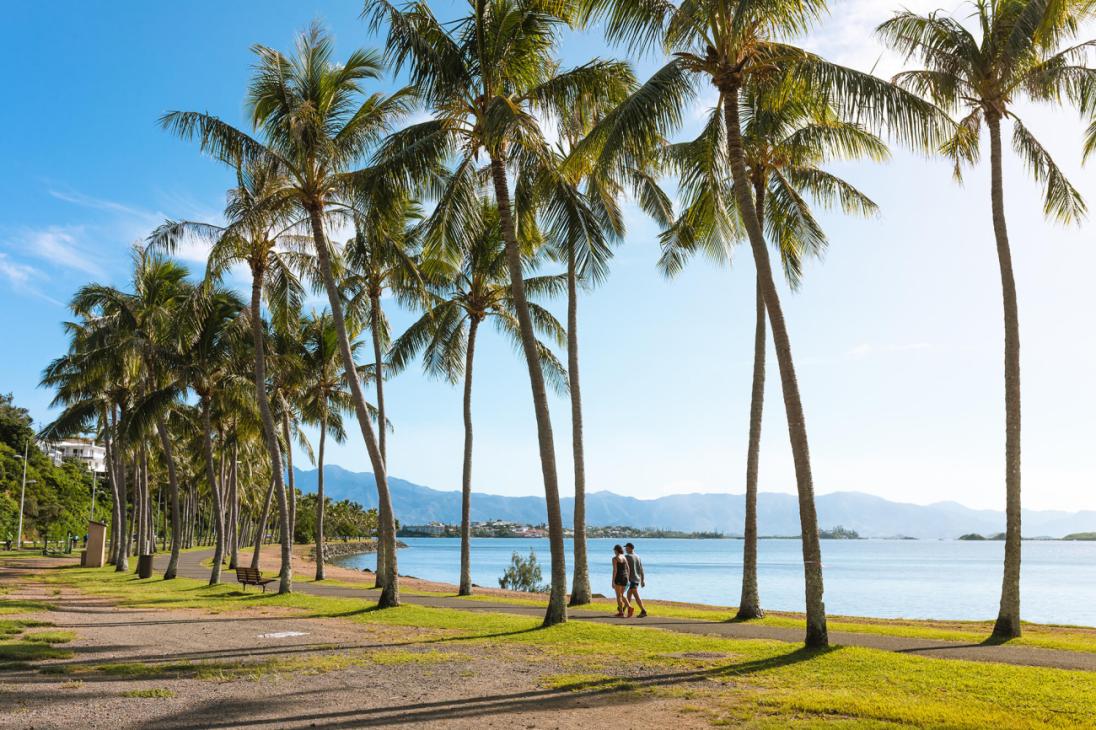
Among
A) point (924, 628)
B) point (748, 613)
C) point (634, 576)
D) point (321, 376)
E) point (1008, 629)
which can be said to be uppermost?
point (321, 376)

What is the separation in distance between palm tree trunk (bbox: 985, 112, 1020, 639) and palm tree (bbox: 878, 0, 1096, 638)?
15 mm

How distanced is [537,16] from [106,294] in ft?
74.5

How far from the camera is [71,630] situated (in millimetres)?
14289

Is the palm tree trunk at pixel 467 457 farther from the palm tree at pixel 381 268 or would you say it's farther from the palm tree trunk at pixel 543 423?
the palm tree trunk at pixel 543 423

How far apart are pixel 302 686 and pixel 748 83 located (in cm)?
1081

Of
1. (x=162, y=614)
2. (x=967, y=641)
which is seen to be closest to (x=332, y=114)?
(x=162, y=614)

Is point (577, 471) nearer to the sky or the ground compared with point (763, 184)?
nearer to the ground

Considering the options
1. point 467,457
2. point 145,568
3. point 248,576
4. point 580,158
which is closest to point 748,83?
point 580,158

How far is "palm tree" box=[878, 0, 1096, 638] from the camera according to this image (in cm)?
1315

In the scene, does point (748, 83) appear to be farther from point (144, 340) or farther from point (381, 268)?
point (144, 340)

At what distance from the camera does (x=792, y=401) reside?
11883mm

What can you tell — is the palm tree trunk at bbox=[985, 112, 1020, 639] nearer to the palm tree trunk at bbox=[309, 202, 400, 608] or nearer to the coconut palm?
the palm tree trunk at bbox=[309, 202, 400, 608]

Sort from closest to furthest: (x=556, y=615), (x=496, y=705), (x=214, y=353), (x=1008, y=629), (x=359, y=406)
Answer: (x=496, y=705), (x=1008, y=629), (x=556, y=615), (x=359, y=406), (x=214, y=353)

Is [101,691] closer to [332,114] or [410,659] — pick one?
[410,659]
